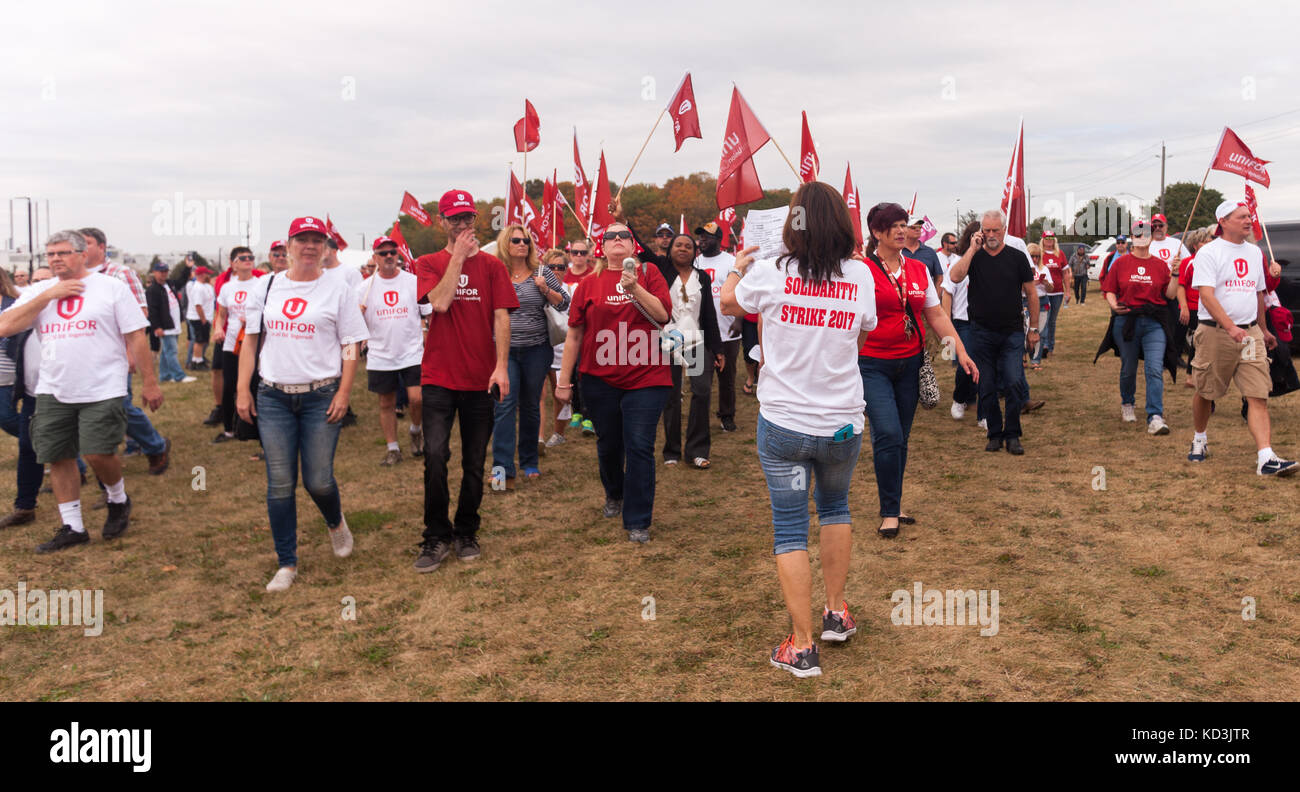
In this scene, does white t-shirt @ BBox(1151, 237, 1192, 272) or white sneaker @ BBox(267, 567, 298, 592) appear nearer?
white sneaker @ BBox(267, 567, 298, 592)

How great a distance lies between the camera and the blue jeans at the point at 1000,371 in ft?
26.9

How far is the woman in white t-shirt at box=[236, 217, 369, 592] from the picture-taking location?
5145 mm

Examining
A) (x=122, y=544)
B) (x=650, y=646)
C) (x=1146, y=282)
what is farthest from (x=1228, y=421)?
(x=122, y=544)

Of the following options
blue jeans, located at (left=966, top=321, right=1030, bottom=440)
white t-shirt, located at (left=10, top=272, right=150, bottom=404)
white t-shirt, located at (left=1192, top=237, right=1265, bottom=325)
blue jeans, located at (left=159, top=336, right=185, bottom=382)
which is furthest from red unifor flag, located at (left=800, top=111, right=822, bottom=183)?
blue jeans, located at (left=159, top=336, right=185, bottom=382)

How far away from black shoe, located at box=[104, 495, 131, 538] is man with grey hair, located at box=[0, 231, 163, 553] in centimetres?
25

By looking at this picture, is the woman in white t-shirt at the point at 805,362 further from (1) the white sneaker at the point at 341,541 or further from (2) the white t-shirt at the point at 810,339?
(1) the white sneaker at the point at 341,541

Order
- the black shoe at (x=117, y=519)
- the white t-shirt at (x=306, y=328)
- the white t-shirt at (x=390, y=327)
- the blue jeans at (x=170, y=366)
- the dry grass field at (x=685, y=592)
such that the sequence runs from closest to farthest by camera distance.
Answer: the dry grass field at (x=685, y=592) → the white t-shirt at (x=306, y=328) → the black shoe at (x=117, y=519) → the white t-shirt at (x=390, y=327) → the blue jeans at (x=170, y=366)

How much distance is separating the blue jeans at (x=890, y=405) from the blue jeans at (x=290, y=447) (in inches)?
127

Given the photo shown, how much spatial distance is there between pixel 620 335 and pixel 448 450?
1.36m

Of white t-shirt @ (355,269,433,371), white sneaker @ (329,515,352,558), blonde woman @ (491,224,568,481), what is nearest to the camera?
white sneaker @ (329,515,352,558)

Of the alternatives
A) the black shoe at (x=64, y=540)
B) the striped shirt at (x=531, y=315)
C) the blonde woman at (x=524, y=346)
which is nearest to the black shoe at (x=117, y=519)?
the black shoe at (x=64, y=540)

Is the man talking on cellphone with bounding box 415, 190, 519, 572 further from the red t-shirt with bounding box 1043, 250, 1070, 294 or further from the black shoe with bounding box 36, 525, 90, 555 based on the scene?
the red t-shirt with bounding box 1043, 250, 1070, 294

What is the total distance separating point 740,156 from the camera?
8.24 meters

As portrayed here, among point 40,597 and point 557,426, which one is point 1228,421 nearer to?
point 557,426
